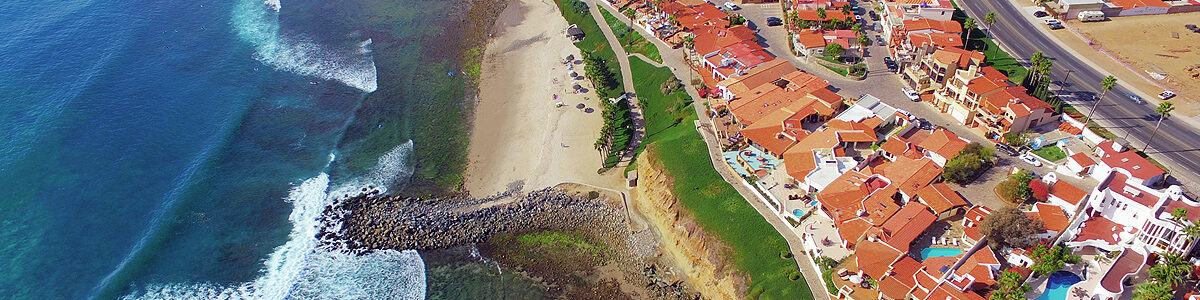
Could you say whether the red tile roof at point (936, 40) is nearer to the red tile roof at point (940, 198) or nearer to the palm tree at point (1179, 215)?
the red tile roof at point (940, 198)

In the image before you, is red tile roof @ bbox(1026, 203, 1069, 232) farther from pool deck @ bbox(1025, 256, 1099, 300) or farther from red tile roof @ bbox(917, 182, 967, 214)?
red tile roof @ bbox(917, 182, 967, 214)

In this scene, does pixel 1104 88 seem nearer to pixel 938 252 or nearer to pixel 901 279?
pixel 938 252

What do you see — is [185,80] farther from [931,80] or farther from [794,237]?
[931,80]

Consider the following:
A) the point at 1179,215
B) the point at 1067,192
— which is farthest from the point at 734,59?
the point at 1179,215

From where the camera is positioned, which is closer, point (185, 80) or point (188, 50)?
point (185, 80)

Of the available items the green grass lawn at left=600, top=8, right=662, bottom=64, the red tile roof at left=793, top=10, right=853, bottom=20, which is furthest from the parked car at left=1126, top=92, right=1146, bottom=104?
the green grass lawn at left=600, top=8, right=662, bottom=64

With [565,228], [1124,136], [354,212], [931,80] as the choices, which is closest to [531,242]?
[565,228]
